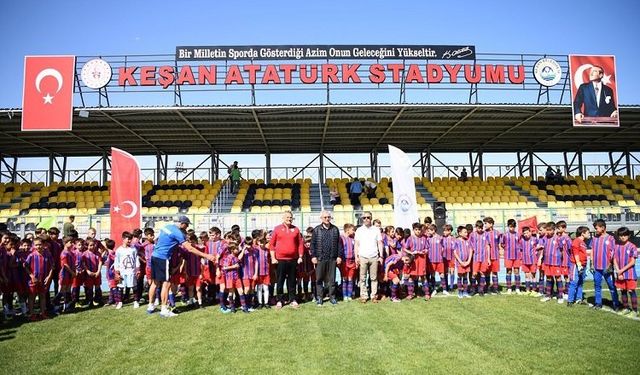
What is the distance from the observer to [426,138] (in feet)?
85.7

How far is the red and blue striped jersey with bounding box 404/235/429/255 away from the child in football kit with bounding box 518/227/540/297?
231 cm

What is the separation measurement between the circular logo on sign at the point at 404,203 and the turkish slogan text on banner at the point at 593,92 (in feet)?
40.0

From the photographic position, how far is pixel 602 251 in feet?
28.2

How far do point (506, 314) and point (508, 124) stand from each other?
17.5 m

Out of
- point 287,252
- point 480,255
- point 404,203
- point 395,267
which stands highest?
point 404,203

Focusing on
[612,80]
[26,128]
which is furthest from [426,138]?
[26,128]

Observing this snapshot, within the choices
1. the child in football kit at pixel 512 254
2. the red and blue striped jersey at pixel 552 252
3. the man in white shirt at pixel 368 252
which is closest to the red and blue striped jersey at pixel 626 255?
the red and blue striped jersey at pixel 552 252

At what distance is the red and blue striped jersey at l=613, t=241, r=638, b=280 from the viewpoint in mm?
8227

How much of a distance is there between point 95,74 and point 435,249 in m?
17.1

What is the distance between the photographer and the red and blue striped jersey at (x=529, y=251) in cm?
1061

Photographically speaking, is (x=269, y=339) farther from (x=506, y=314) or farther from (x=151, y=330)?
(x=506, y=314)

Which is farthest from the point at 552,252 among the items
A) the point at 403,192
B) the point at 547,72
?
the point at 547,72

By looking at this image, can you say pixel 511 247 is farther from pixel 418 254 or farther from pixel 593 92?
pixel 593 92

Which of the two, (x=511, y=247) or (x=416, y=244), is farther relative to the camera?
(x=511, y=247)
